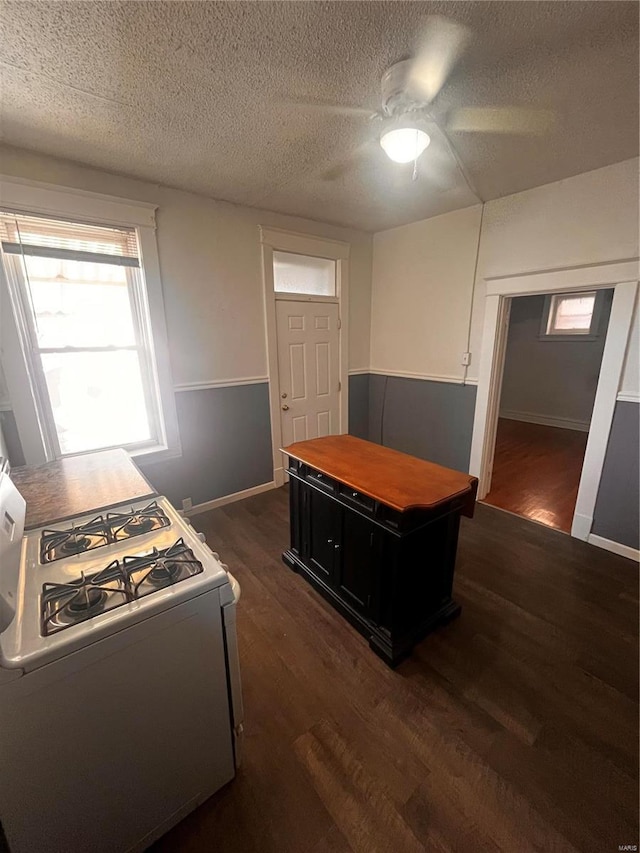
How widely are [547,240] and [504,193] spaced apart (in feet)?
1.71

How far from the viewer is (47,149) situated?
2.06m

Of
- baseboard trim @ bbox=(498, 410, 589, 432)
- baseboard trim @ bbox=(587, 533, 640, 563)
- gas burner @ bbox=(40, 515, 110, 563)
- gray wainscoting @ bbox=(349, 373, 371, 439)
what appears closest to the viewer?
gas burner @ bbox=(40, 515, 110, 563)

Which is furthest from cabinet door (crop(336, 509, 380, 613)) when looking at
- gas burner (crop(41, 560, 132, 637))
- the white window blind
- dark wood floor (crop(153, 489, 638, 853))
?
the white window blind

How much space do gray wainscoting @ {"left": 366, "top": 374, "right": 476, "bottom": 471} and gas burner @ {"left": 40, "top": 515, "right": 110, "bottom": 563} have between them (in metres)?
3.09

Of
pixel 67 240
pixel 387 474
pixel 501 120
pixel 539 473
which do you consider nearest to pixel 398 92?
pixel 501 120

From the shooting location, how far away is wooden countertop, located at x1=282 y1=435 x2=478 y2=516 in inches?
62.2

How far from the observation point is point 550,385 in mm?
5820

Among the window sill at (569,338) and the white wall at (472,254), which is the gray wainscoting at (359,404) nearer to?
the white wall at (472,254)

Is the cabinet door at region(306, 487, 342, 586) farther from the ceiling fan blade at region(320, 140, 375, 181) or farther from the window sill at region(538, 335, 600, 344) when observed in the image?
the window sill at region(538, 335, 600, 344)

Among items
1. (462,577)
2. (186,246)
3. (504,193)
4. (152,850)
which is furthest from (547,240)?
(152,850)

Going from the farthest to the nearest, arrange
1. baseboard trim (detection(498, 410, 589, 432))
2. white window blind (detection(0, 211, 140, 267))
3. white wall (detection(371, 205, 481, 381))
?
1. baseboard trim (detection(498, 410, 589, 432))
2. white wall (detection(371, 205, 481, 381))
3. white window blind (detection(0, 211, 140, 267))

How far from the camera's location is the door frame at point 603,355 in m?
2.32

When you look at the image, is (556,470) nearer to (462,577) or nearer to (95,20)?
(462,577)

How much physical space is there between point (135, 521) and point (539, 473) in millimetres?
4219
